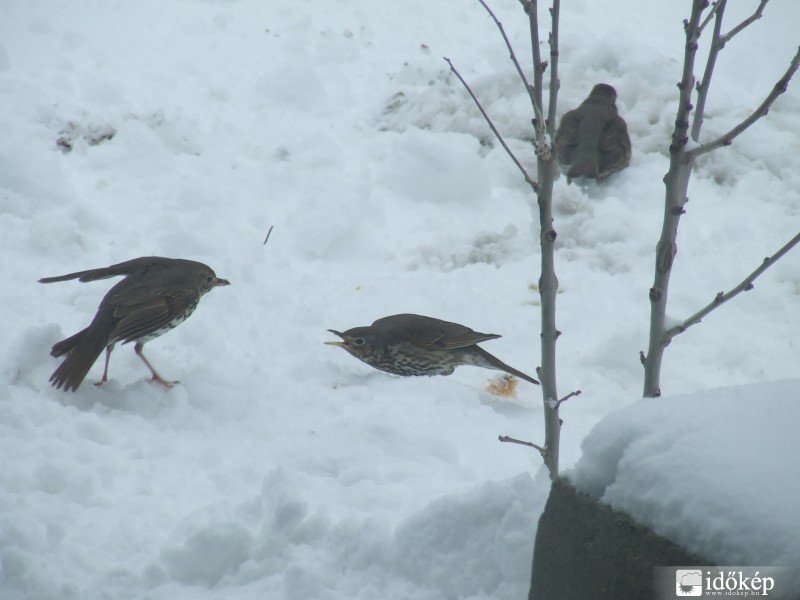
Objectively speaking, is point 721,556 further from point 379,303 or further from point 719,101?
point 719,101

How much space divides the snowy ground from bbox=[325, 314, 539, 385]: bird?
13 centimetres

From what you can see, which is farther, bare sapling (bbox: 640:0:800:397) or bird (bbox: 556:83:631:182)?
bird (bbox: 556:83:631:182)

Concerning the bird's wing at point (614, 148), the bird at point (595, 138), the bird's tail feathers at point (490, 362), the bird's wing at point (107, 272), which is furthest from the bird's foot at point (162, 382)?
the bird's wing at point (614, 148)

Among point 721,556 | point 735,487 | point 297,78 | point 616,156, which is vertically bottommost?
point 721,556

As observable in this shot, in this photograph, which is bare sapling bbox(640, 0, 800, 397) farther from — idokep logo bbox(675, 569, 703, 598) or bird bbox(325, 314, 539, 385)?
bird bbox(325, 314, 539, 385)

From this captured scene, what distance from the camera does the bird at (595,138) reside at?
718 cm

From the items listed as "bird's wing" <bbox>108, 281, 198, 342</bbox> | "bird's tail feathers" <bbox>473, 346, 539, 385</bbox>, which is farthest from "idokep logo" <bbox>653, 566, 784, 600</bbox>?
"bird's tail feathers" <bbox>473, 346, 539, 385</bbox>

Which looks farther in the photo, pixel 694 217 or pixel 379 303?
pixel 694 217

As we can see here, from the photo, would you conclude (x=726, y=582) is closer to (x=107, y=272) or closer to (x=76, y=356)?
(x=76, y=356)

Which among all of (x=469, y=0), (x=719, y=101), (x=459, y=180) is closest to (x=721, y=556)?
(x=459, y=180)

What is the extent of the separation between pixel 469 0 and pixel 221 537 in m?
7.59

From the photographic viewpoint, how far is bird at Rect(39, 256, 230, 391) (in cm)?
405

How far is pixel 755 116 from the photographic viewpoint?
2350mm

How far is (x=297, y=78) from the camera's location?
7.52m
